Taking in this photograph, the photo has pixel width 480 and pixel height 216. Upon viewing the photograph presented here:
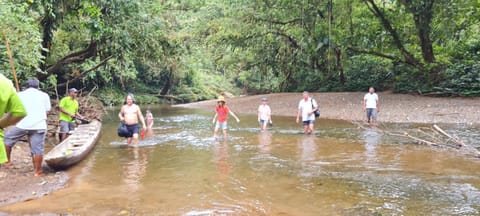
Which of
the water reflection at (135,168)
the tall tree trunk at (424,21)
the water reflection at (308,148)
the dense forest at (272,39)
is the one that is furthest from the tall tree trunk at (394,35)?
the water reflection at (135,168)

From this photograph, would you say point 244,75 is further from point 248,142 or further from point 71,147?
point 71,147

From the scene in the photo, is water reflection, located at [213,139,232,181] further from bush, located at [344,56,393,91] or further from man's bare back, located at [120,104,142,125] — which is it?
bush, located at [344,56,393,91]

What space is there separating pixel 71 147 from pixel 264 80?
35.1 meters

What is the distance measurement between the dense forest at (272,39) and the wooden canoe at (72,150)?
2443 mm

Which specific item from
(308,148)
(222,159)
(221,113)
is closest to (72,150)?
(222,159)

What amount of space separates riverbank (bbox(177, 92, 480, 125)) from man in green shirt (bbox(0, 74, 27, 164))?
55.8 ft

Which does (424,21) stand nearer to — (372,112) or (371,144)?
(372,112)

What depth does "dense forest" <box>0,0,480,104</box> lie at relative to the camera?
14.1 metres

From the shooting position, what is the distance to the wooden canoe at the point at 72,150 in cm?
850

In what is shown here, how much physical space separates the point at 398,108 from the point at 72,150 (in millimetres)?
16090

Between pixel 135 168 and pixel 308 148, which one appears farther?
pixel 308 148

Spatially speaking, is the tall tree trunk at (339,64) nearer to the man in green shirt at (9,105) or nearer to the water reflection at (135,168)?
the water reflection at (135,168)

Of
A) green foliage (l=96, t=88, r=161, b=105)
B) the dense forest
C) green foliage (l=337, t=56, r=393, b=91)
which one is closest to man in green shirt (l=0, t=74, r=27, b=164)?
the dense forest

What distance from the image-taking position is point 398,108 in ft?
67.8
